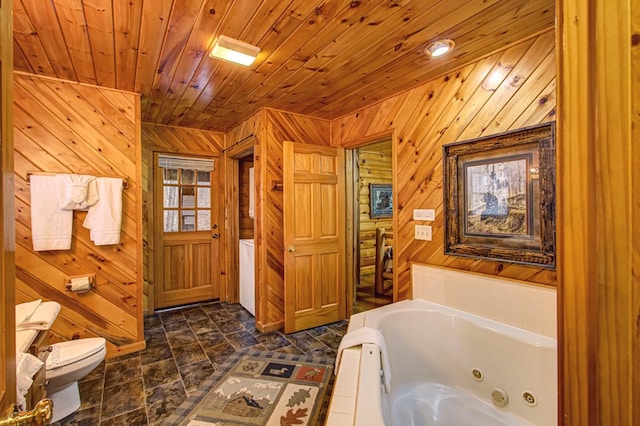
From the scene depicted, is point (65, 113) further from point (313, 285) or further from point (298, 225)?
point (313, 285)

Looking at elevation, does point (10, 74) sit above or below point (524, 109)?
below

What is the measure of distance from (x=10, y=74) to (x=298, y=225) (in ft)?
7.94

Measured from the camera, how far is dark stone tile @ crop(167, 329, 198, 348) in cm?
277

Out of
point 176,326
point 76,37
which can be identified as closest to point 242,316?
point 176,326

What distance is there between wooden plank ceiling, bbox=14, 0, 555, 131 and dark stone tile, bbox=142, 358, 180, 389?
7.67ft

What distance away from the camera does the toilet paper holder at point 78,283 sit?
2.35 metres

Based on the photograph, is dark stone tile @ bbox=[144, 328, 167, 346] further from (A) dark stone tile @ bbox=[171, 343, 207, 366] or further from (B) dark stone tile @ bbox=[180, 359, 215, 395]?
(B) dark stone tile @ bbox=[180, 359, 215, 395]

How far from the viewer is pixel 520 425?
1.53 meters

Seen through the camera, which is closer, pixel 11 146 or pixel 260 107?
Answer: pixel 11 146

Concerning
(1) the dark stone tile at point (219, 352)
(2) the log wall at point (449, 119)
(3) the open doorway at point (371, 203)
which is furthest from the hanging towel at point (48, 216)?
(3) the open doorway at point (371, 203)

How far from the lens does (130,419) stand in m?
1.78

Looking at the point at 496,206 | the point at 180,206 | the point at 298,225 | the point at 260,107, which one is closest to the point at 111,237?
the point at 180,206

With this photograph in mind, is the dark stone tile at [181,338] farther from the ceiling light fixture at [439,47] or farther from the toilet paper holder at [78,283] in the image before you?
the ceiling light fixture at [439,47]

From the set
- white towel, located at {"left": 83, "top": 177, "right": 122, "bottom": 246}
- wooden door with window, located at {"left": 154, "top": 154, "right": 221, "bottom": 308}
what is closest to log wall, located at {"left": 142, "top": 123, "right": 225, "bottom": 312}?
wooden door with window, located at {"left": 154, "top": 154, "right": 221, "bottom": 308}
